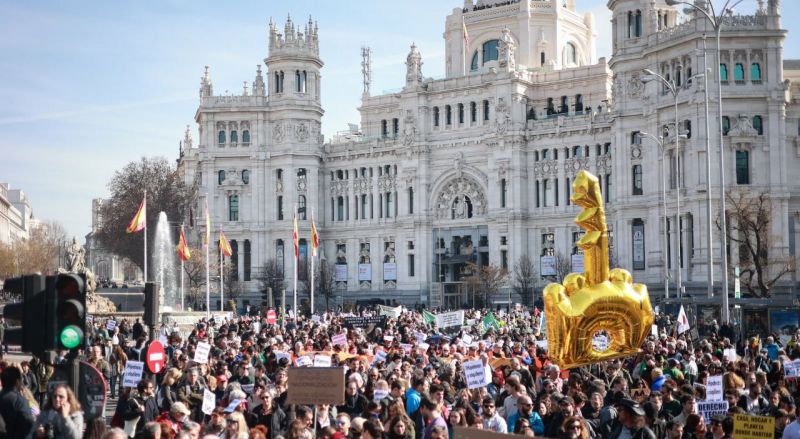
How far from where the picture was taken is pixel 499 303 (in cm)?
8375

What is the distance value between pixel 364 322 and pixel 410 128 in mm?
49721

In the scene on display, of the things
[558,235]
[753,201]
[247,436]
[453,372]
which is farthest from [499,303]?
[247,436]

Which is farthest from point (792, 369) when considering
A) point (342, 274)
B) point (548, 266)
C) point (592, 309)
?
point (342, 274)

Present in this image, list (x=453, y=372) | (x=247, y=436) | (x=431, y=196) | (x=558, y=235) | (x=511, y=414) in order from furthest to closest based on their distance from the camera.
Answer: (x=431, y=196)
(x=558, y=235)
(x=453, y=372)
(x=511, y=414)
(x=247, y=436)

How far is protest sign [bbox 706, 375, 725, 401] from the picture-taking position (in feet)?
52.4

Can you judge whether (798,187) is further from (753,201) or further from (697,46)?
(697,46)

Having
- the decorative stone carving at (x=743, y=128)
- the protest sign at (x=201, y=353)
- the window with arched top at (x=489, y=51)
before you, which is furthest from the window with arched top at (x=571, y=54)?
the protest sign at (x=201, y=353)

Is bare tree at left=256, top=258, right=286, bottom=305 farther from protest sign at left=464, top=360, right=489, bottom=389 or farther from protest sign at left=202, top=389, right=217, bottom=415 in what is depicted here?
protest sign at left=202, top=389, right=217, bottom=415

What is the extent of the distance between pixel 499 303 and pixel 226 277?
2432cm

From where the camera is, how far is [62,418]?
37.2ft

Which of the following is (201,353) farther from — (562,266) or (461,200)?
(461,200)

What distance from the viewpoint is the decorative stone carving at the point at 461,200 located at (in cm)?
8831

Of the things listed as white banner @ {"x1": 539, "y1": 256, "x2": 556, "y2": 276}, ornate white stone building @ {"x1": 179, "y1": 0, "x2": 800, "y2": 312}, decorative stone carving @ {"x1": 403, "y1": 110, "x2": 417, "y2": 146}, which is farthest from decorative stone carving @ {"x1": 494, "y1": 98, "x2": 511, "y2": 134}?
white banner @ {"x1": 539, "y1": 256, "x2": 556, "y2": 276}

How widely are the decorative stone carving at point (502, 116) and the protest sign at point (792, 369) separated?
2600 inches
